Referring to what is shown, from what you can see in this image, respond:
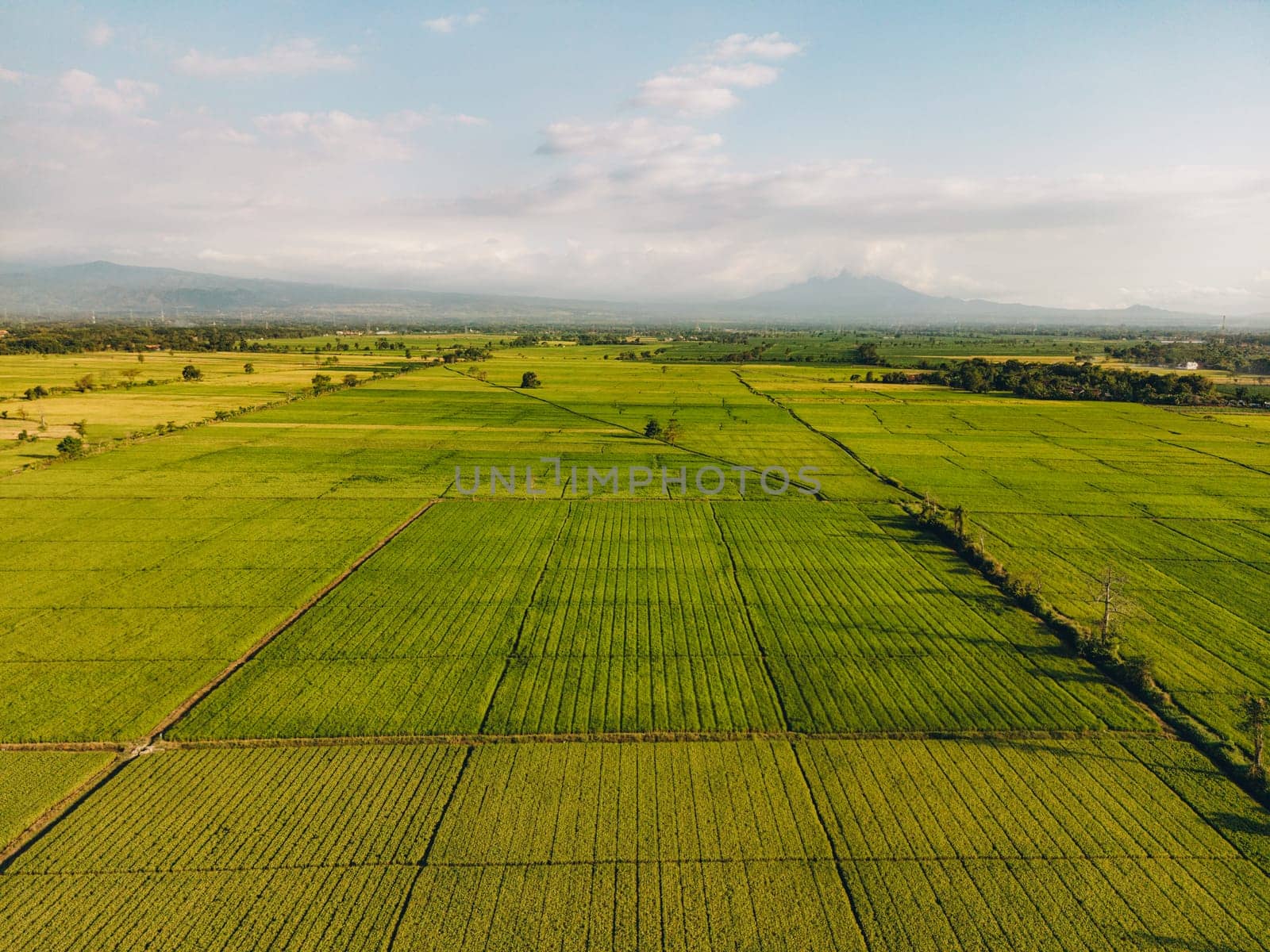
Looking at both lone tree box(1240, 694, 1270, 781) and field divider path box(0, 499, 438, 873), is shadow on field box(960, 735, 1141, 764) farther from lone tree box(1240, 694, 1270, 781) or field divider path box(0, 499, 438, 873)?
field divider path box(0, 499, 438, 873)

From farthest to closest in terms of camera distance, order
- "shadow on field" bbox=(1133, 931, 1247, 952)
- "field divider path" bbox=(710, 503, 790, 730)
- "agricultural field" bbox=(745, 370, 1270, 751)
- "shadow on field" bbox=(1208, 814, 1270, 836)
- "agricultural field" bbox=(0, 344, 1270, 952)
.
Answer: "agricultural field" bbox=(745, 370, 1270, 751) → "field divider path" bbox=(710, 503, 790, 730) → "shadow on field" bbox=(1208, 814, 1270, 836) → "agricultural field" bbox=(0, 344, 1270, 952) → "shadow on field" bbox=(1133, 931, 1247, 952)

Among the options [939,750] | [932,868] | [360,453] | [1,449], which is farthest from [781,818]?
[1,449]

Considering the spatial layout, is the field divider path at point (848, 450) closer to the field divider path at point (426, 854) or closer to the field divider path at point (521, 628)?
the field divider path at point (521, 628)

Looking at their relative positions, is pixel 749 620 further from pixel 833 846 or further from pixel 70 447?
pixel 70 447

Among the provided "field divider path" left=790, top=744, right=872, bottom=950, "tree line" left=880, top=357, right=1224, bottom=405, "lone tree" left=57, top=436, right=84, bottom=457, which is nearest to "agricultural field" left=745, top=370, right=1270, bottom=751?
"tree line" left=880, top=357, right=1224, bottom=405

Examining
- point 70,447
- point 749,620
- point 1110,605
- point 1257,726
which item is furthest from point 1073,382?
point 70,447

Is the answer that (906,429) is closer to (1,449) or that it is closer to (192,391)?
(1,449)

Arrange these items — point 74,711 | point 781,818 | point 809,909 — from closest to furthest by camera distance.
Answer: point 809,909 < point 781,818 < point 74,711
